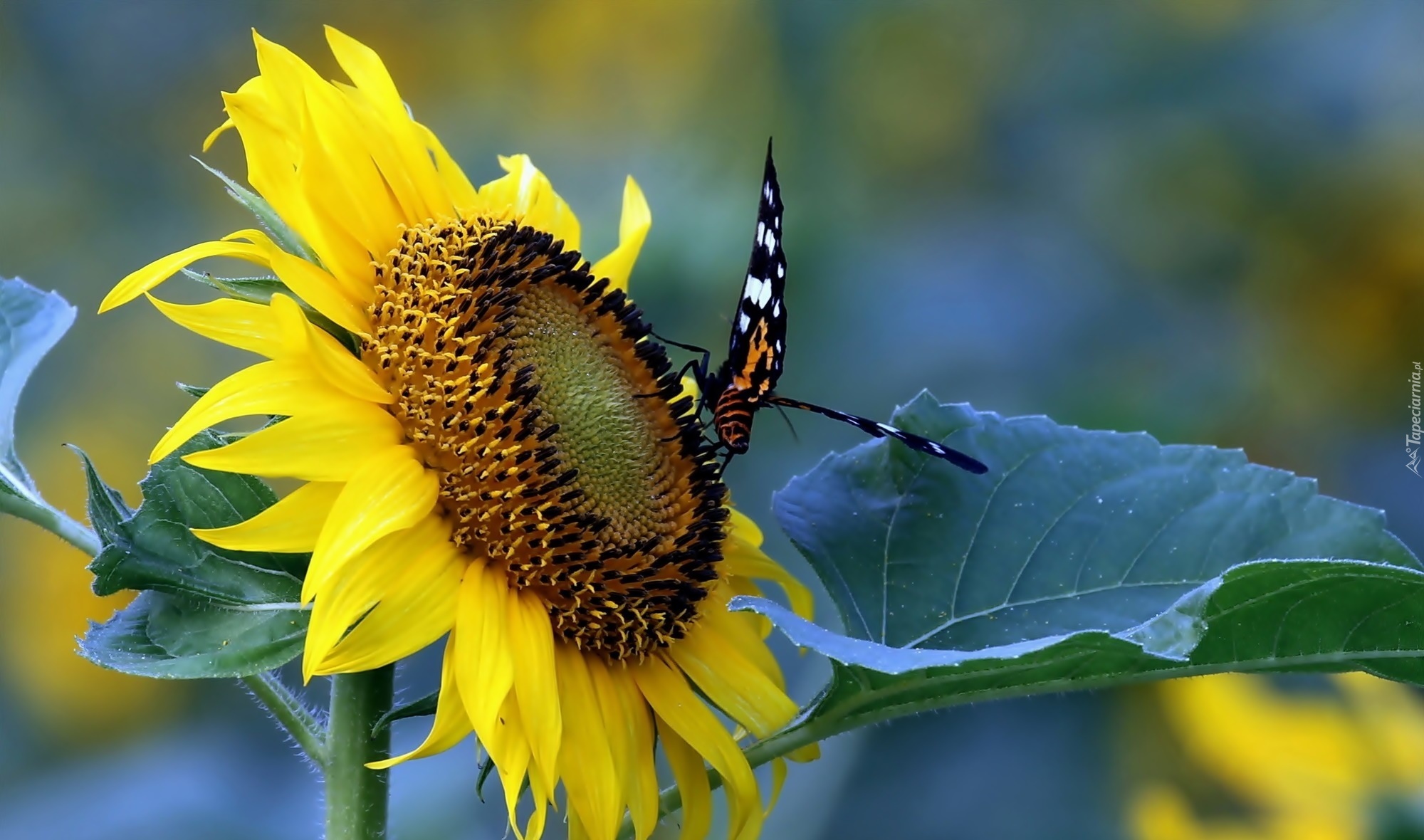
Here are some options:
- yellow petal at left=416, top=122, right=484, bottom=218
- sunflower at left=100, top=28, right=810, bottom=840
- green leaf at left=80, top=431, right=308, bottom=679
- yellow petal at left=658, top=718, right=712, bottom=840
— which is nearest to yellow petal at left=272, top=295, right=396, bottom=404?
sunflower at left=100, top=28, right=810, bottom=840

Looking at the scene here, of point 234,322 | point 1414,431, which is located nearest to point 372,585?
point 234,322

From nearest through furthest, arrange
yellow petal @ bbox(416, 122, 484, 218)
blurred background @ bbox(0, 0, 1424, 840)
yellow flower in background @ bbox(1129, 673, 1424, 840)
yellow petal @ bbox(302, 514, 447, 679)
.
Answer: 1. yellow petal @ bbox(302, 514, 447, 679)
2. yellow petal @ bbox(416, 122, 484, 218)
3. yellow flower in background @ bbox(1129, 673, 1424, 840)
4. blurred background @ bbox(0, 0, 1424, 840)

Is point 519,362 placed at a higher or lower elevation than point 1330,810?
lower

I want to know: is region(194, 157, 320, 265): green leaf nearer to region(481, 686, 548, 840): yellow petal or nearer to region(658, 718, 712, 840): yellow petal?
region(481, 686, 548, 840): yellow petal

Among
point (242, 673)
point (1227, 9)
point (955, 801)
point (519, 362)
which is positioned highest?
point (1227, 9)

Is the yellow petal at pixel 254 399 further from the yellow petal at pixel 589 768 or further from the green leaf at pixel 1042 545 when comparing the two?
the green leaf at pixel 1042 545

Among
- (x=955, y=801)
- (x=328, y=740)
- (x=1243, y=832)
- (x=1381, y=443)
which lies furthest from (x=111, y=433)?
(x=1381, y=443)

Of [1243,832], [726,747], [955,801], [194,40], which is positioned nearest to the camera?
[726,747]

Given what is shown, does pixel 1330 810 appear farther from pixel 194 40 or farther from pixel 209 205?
pixel 194 40
